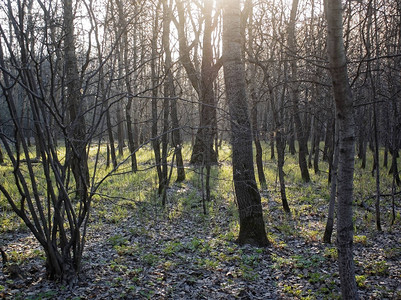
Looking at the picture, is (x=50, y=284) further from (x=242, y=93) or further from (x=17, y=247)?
(x=242, y=93)

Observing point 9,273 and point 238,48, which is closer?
point 9,273

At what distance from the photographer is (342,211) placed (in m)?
3.32

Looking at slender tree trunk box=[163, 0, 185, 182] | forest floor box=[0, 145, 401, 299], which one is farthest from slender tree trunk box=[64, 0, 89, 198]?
slender tree trunk box=[163, 0, 185, 182]

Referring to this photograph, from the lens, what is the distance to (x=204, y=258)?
553 centimetres

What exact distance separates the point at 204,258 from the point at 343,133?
339cm

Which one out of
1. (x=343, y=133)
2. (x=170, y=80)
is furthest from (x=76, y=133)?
(x=343, y=133)

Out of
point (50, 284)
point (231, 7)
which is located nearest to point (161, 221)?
point (50, 284)

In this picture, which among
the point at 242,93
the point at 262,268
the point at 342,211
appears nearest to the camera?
the point at 342,211

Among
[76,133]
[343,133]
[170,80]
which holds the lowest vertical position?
[343,133]

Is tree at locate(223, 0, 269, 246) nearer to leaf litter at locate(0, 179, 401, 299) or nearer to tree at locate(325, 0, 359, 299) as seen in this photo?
leaf litter at locate(0, 179, 401, 299)

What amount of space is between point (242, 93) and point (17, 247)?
4696 mm

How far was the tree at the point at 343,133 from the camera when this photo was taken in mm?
3070

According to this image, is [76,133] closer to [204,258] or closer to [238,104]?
[238,104]

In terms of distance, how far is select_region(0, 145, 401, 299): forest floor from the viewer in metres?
4.28
